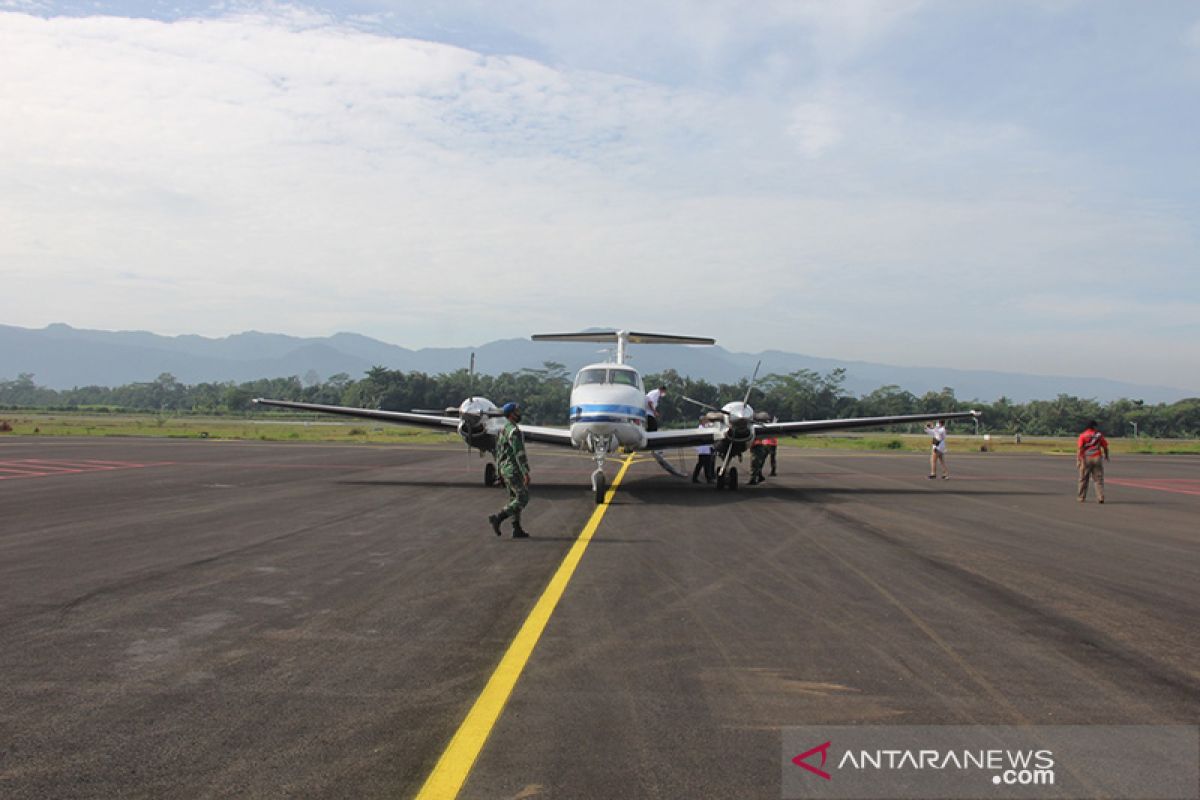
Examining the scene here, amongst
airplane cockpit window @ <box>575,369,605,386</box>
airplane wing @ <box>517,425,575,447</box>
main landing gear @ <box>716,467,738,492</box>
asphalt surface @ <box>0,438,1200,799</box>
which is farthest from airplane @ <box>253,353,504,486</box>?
main landing gear @ <box>716,467,738,492</box>

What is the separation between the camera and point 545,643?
646 cm

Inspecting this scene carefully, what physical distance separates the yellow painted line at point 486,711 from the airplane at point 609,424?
960 cm

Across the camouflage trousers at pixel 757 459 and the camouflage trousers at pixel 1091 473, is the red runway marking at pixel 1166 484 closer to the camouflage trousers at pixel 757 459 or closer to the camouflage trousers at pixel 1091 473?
the camouflage trousers at pixel 1091 473

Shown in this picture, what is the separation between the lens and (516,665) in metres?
5.85

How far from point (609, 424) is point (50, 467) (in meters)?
18.9

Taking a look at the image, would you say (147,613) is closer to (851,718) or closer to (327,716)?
(327,716)

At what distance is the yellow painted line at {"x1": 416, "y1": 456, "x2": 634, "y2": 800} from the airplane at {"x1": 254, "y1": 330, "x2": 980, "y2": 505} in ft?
31.5

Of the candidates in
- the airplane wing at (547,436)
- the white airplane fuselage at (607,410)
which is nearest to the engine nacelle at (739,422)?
the white airplane fuselage at (607,410)

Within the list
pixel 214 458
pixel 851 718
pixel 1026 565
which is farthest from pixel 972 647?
pixel 214 458

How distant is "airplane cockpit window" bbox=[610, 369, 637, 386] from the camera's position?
66.3 feet

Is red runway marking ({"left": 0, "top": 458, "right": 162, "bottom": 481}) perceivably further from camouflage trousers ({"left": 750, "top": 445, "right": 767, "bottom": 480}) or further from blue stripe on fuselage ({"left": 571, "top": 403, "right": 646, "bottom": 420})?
camouflage trousers ({"left": 750, "top": 445, "right": 767, "bottom": 480})

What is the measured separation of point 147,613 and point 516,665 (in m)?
3.89

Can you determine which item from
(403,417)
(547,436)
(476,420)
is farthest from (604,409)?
(403,417)

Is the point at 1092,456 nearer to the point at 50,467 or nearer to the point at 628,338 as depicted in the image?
the point at 628,338
